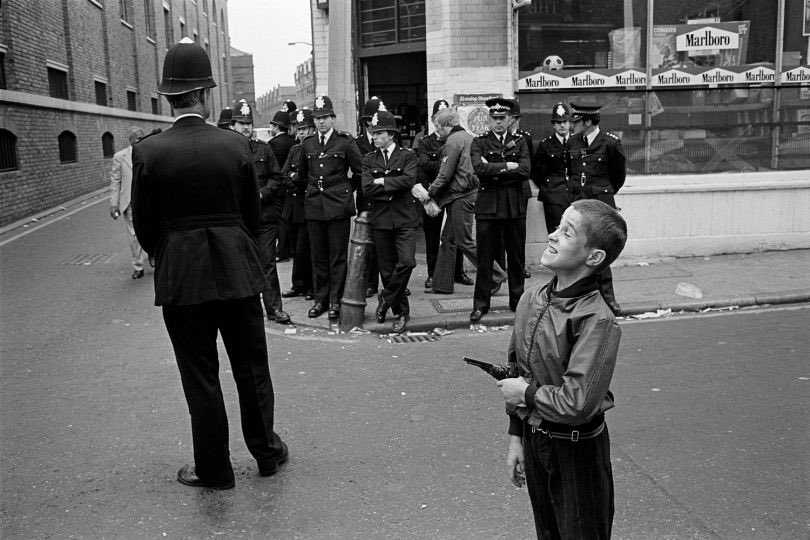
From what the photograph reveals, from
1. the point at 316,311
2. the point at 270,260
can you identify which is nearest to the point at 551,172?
the point at 316,311

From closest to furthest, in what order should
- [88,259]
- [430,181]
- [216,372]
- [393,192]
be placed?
[216,372] < [393,192] < [430,181] < [88,259]

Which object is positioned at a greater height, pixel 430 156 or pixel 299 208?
pixel 430 156

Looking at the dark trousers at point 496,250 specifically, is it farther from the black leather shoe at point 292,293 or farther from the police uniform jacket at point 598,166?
the black leather shoe at point 292,293

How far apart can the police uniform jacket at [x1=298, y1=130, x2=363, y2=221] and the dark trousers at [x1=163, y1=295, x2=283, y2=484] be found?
145 inches

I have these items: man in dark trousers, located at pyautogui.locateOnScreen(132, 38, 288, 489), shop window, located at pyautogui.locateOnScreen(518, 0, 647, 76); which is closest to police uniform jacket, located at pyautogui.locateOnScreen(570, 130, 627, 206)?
shop window, located at pyautogui.locateOnScreen(518, 0, 647, 76)

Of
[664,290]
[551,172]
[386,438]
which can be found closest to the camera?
[386,438]

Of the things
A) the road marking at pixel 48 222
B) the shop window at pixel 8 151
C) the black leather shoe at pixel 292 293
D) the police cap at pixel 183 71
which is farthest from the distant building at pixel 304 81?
the police cap at pixel 183 71

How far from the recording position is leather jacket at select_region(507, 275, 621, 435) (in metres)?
2.57

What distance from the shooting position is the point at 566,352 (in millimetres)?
2652

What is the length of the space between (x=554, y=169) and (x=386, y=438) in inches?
206

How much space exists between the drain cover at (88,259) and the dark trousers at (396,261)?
589 cm

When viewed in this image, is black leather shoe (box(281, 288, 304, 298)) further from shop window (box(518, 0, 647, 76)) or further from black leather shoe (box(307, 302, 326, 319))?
shop window (box(518, 0, 647, 76))

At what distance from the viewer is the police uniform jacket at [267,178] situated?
7.97m

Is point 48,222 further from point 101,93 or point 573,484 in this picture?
point 573,484
